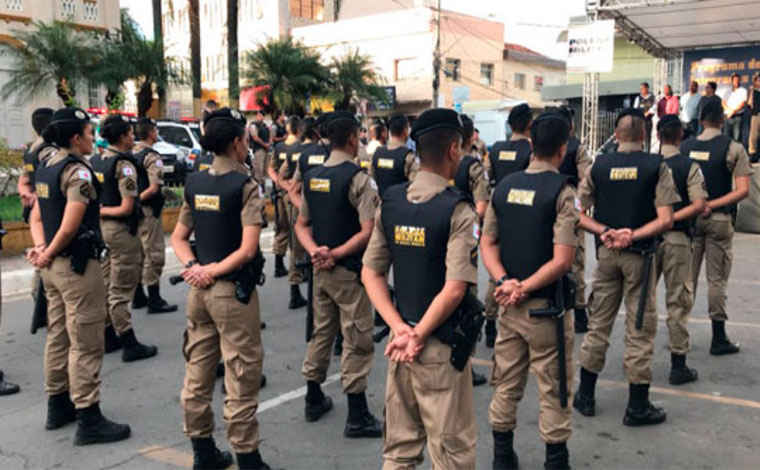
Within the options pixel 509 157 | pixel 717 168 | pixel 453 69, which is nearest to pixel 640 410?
pixel 717 168

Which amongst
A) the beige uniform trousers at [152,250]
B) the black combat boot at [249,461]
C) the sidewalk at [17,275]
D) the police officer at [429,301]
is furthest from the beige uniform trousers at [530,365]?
the sidewalk at [17,275]

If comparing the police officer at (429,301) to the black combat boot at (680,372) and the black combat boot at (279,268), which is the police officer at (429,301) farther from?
the black combat boot at (279,268)

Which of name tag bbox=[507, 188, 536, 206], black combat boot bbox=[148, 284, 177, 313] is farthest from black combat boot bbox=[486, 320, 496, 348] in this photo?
black combat boot bbox=[148, 284, 177, 313]

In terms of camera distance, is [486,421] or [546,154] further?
[486,421]

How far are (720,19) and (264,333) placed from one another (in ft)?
49.5

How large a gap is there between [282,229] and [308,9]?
37062 mm

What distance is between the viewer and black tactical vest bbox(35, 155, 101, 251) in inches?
166

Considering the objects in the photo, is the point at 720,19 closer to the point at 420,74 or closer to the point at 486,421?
the point at 486,421

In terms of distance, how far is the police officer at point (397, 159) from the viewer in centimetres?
643

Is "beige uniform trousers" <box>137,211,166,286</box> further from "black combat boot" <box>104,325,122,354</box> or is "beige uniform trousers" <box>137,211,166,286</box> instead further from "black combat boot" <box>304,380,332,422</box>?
"black combat boot" <box>304,380,332,422</box>

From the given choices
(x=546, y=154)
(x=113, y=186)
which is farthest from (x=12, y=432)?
(x=546, y=154)

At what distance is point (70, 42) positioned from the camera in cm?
1989

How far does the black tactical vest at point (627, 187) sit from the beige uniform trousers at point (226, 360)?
2504mm

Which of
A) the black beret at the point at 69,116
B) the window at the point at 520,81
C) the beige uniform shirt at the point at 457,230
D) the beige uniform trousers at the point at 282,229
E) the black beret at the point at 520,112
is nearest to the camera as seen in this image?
the beige uniform shirt at the point at 457,230
